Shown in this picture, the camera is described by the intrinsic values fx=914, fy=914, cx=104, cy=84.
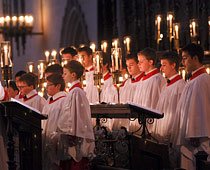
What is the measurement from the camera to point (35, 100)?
13.4m

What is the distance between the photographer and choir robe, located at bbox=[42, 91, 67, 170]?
11.6 meters

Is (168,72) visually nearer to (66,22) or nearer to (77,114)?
(77,114)

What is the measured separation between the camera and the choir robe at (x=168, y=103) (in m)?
11.9

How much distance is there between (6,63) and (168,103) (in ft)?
7.62

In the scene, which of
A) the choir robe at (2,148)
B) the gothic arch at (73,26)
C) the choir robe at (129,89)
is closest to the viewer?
the choir robe at (2,148)

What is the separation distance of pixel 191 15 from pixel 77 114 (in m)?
4.99

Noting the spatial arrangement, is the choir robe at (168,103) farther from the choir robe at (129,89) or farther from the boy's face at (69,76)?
the boy's face at (69,76)

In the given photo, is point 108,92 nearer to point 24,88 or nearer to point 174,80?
point 24,88

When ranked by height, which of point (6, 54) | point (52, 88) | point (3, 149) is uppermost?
point (6, 54)

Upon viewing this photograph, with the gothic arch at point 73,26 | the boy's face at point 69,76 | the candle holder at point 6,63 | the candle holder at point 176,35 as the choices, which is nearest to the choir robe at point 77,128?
the boy's face at point 69,76

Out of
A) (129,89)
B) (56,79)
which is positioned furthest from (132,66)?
(56,79)

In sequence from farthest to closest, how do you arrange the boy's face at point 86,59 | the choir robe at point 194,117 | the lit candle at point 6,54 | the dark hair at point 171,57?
the boy's face at point 86,59 < the dark hair at point 171,57 < the choir robe at point 194,117 < the lit candle at point 6,54

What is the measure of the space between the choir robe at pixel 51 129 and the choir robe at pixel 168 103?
1.31 metres

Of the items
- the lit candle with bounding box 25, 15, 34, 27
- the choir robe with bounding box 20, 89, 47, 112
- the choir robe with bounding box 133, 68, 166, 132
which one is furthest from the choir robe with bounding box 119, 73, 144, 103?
the lit candle with bounding box 25, 15, 34, 27
